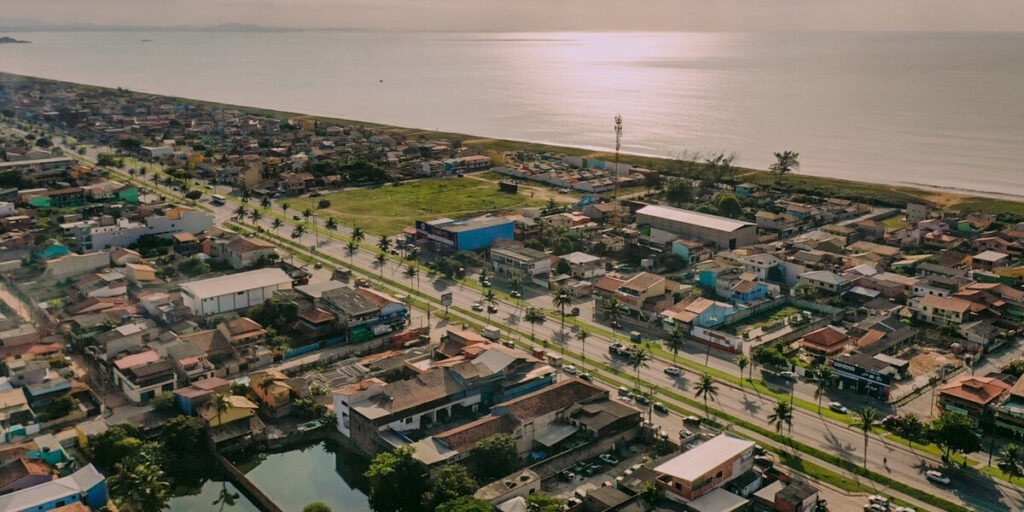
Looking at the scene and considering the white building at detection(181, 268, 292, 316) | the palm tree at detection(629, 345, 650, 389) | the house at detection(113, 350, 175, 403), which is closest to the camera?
the house at detection(113, 350, 175, 403)

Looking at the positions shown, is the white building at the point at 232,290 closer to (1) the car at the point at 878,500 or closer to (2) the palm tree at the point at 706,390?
(2) the palm tree at the point at 706,390

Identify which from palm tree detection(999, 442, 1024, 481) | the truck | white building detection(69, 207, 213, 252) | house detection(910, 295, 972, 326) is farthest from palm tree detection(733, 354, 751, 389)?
white building detection(69, 207, 213, 252)

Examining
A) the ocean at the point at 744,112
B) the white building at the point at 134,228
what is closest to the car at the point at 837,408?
the white building at the point at 134,228

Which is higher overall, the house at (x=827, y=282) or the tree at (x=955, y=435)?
the house at (x=827, y=282)

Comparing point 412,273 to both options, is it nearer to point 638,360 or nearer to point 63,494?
point 638,360

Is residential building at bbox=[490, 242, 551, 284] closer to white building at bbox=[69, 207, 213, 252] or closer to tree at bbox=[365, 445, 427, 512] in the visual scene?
white building at bbox=[69, 207, 213, 252]
